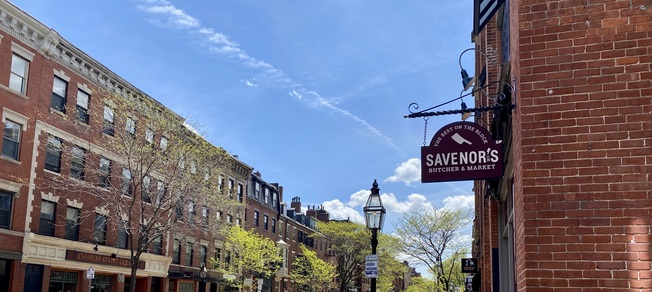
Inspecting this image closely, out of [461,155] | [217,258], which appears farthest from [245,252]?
[461,155]

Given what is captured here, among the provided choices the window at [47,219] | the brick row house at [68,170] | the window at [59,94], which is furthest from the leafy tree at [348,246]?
the window at [59,94]

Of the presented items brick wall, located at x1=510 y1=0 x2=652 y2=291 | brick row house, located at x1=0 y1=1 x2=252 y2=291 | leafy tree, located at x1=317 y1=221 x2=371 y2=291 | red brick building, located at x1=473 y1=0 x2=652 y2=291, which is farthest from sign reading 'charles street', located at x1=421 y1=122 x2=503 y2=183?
leafy tree, located at x1=317 y1=221 x2=371 y2=291

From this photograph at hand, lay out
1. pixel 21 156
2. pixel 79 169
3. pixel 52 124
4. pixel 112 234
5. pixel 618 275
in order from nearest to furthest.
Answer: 1. pixel 618 275
2. pixel 21 156
3. pixel 52 124
4. pixel 79 169
5. pixel 112 234

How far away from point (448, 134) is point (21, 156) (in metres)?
24.2

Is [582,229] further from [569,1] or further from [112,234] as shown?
[112,234]

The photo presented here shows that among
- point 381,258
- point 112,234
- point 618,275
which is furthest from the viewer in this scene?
point 381,258

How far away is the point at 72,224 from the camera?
28.5m

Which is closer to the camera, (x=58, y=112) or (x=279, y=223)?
(x=58, y=112)

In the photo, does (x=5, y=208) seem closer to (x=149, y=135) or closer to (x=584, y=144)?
(x=149, y=135)

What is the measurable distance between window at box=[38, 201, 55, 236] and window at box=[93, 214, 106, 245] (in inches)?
112

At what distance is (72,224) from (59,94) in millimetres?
6511

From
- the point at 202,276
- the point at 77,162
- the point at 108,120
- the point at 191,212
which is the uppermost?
the point at 108,120

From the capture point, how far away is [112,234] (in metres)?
31.7

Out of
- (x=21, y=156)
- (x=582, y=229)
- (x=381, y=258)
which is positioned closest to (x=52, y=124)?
(x=21, y=156)
